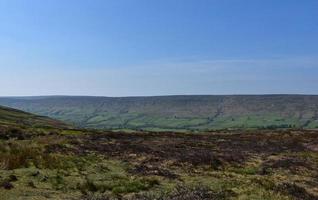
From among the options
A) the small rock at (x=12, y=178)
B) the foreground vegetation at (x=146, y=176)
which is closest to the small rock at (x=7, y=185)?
the foreground vegetation at (x=146, y=176)

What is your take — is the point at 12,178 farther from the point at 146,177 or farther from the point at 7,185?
the point at 146,177

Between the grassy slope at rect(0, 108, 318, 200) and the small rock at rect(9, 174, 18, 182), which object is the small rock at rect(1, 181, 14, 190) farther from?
the small rock at rect(9, 174, 18, 182)

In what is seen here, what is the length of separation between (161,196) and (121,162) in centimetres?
1810

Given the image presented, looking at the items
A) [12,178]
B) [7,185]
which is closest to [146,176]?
[12,178]

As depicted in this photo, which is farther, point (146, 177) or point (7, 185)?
point (146, 177)

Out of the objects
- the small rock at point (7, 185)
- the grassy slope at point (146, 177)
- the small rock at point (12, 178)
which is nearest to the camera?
the small rock at point (7, 185)

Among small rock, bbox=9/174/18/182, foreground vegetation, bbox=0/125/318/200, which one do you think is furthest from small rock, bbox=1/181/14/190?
small rock, bbox=9/174/18/182

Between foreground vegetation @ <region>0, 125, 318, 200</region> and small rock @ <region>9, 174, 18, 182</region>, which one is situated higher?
small rock @ <region>9, 174, 18, 182</region>

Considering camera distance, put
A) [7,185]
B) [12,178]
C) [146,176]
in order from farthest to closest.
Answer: [146,176] → [12,178] → [7,185]

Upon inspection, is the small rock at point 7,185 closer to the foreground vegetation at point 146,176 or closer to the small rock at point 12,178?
the foreground vegetation at point 146,176

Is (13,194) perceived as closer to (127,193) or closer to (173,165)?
(127,193)

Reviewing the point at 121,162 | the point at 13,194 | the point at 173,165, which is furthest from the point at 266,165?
the point at 13,194

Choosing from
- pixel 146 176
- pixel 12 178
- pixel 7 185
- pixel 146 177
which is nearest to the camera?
pixel 7 185

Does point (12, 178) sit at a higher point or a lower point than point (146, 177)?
higher
